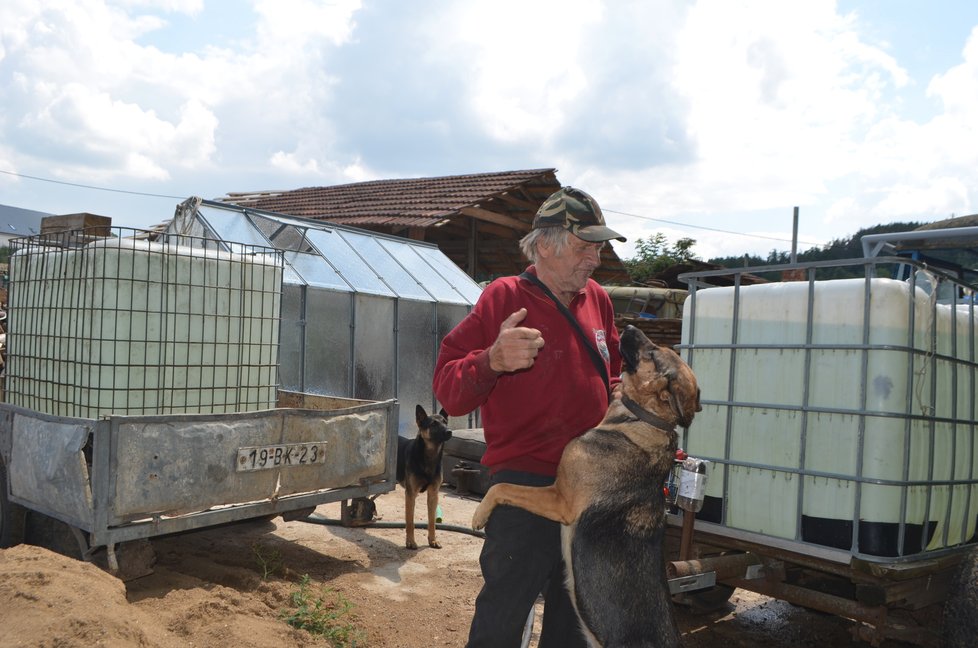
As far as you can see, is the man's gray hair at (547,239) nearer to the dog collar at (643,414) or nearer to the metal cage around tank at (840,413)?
the dog collar at (643,414)

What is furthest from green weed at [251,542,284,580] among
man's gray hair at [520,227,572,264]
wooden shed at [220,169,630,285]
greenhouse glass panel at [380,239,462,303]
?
wooden shed at [220,169,630,285]

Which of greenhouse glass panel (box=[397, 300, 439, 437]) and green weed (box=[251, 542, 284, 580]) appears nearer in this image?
green weed (box=[251, 542, 284, 580])

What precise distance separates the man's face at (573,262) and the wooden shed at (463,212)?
9.00 m

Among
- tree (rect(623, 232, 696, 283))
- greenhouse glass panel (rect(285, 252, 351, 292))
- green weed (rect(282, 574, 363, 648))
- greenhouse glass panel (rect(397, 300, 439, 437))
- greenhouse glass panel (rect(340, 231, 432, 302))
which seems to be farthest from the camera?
tree (rect(623, 232, 696, 283))

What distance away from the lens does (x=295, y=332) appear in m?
7.96

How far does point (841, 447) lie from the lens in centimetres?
→ 322

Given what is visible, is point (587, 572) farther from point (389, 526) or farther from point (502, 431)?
point (389, 526)

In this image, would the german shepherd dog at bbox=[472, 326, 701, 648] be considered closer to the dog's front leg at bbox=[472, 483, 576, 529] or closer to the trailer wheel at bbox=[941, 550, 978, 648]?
the dog's front leg at bbox=[472, 483, 576, 529]

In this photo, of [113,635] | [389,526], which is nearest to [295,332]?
[389,526]

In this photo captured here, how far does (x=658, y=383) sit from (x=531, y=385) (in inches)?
24.0

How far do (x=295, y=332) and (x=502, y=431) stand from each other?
581 cm

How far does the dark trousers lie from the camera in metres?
2.39

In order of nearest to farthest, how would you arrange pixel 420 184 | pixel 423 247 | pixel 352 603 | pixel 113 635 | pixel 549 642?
pixel 549 642
pixel 113 635
pixel 352 603
pixel 423 247
pixel 420 184

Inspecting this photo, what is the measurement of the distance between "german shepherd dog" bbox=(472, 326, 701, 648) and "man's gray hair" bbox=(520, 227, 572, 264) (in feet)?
2.21
